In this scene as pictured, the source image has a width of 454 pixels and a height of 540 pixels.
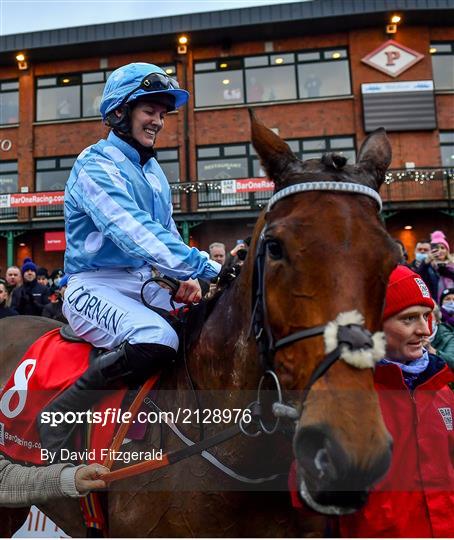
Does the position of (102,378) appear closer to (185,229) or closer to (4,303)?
(4,303)

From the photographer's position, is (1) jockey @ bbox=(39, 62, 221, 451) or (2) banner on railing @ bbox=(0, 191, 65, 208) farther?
(2) banner on railing @ bbox=(0, 191, 65, 208)

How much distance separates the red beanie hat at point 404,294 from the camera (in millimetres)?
2600

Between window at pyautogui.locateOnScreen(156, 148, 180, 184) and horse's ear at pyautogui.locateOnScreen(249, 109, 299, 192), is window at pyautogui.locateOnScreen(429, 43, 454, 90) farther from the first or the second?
horse's ear at pyautogui.locateOnScreen(249, 109, 299, 192)

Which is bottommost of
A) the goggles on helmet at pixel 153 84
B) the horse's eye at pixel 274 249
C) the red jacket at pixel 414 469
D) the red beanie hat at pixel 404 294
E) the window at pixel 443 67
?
the red jacket at pixel 414 469

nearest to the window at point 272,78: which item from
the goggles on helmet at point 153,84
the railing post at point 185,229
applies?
the railing post at point 185,229

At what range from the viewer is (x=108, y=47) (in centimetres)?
2298

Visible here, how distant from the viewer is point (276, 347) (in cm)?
186

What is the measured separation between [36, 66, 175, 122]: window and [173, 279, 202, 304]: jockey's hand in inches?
909

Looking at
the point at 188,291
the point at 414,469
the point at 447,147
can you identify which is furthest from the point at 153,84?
the point at 447,147

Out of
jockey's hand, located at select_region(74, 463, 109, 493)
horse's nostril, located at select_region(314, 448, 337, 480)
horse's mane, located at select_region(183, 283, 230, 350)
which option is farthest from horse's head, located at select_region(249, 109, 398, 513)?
jockey's hand, located at select_region(74, 463, 109, 493)

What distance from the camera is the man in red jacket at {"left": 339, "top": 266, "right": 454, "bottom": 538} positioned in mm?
2262

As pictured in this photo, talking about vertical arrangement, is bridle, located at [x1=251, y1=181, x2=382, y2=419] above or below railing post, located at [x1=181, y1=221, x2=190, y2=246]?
below

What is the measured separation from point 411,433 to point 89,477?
4.88 ft

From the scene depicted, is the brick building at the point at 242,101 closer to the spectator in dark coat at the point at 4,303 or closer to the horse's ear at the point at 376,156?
the spectator in dark coat at the point at 4,303
